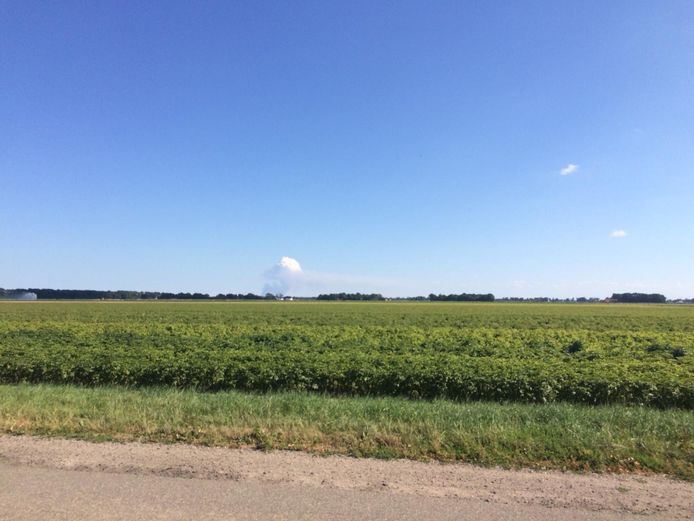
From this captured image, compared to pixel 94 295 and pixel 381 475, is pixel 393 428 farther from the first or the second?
pixel 94 295

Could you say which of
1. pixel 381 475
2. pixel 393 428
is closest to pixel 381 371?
pixel 393 428

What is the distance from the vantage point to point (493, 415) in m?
7.30

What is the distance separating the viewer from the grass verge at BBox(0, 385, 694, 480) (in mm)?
5285

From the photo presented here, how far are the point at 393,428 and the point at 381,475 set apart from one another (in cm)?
154

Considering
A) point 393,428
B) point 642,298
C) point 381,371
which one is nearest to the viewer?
point 393,428

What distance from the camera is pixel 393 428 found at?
620 cm

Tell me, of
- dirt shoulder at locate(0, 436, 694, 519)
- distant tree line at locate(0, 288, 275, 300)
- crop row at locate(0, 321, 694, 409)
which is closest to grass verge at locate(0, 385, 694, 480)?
dirt shoulder at locate(0, 436, 694, 519)

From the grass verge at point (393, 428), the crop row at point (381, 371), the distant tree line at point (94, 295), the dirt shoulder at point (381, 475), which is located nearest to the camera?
the dirt shoulder at point (381, 475)

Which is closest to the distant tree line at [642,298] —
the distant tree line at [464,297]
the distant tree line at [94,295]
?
the distant tree line at [464,297]

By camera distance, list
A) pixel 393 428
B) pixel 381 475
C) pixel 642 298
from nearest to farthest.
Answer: pixel 381 475 → pixel 393 428 → pixel 642 298

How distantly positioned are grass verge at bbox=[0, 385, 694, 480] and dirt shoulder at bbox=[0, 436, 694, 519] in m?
0.29

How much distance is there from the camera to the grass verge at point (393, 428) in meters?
5.29

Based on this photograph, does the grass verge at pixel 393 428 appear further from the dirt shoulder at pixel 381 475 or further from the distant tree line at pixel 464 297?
the distant tree line at pixel 464 297

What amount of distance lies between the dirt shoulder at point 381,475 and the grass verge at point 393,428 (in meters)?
0.29
